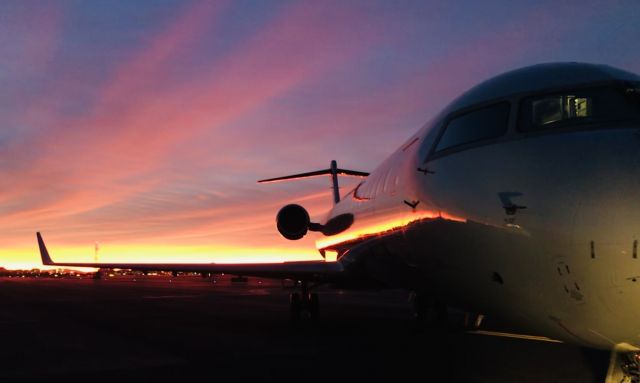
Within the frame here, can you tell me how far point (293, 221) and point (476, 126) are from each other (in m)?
9.15

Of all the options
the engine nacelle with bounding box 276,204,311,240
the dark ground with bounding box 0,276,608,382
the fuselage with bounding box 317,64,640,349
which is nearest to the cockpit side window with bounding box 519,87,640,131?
the fuselage with bounding box 317,64,640,349

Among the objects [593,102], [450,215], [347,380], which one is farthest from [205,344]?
[593,102]

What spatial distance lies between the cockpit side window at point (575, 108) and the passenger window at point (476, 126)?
17cm

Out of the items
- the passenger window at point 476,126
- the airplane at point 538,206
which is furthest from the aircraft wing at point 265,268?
the passenger window at point 476,126

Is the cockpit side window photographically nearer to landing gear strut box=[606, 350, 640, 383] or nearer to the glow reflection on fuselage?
the glow reflection on fuselage

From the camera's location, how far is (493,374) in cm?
652

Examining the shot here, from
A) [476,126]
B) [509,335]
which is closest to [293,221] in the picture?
[509,335]

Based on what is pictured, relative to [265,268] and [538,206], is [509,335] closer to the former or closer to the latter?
[265,268]

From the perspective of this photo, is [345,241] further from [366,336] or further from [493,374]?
[493,374]

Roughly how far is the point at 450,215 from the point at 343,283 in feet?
21.6

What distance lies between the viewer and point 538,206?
3486 mm

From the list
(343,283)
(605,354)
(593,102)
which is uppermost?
→ (593,102)

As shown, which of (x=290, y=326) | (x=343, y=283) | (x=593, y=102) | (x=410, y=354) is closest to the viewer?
(x=593, y=102)

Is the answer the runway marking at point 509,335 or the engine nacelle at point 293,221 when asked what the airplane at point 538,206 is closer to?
the runway marking at point 509,335
